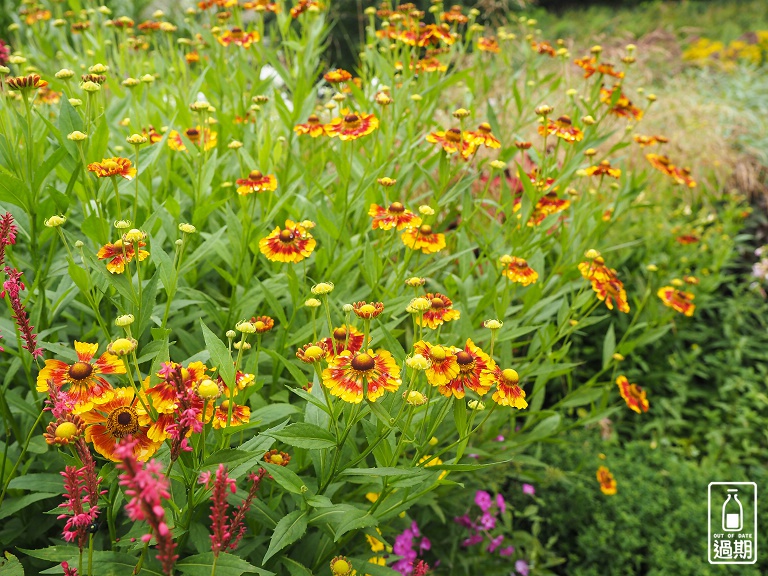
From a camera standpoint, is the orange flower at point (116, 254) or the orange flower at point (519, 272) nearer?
the orange flower at point (116, 254)

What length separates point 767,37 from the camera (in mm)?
7125

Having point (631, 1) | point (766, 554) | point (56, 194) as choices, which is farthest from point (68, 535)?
point (631, 1)

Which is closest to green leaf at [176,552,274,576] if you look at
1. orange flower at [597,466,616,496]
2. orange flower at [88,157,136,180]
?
orange flower at [88,157,136,180]

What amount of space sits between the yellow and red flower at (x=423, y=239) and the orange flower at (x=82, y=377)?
28.2 inches

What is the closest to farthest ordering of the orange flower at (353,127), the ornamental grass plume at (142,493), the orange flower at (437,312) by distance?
the ornamental grass plume at (142,493), the orange flower at (437,312), the orange flower at (353,127)

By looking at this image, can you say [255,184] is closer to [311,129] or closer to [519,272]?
[311,129]

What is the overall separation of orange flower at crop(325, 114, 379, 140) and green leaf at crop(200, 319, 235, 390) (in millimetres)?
742

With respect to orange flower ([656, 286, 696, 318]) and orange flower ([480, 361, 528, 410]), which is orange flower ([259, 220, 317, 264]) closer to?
orange flower ([480, 361, 528, 410])

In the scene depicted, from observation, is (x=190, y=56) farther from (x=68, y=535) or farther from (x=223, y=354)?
(x=68, y=535)

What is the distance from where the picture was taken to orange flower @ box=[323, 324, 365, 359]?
109 centimetres

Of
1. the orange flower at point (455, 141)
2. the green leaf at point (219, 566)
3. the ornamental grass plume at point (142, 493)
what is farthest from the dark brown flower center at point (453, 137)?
the ornamental grass plume at point (142, 493)

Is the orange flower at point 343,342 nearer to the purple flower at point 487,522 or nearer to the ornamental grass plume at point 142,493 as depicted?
the ornamental grass plume at point 142,493

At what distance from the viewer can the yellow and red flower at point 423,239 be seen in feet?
4.81

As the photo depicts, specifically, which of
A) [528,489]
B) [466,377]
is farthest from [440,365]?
[528,489]
